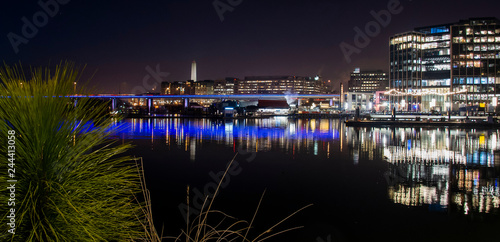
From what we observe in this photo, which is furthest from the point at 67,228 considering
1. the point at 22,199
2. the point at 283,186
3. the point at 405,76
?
the point at 405,76

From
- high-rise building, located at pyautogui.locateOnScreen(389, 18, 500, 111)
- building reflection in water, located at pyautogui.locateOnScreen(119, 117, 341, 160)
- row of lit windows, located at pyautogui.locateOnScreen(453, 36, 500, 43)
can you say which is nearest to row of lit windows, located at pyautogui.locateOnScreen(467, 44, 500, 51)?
high-rise building, located at pyautogui.locateOnScreen(389, 18, 500, 111)

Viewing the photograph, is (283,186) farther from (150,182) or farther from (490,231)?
(490,231)

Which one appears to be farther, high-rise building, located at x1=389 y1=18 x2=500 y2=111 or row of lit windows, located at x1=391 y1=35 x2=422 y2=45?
row of lit windows, located at x1=391 y1=35 x2=422 y2=45

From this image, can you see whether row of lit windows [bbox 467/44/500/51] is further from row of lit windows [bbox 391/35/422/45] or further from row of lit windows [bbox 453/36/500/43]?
row of lit windows [bbox 391/35/422/45]

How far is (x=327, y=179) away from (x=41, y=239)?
35.5 ft

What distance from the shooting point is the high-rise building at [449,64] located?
9575 centimetres

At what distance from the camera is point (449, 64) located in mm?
103812

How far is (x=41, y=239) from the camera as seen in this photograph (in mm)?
2090

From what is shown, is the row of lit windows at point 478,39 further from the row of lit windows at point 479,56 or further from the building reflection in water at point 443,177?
the building reflection in water at point 443,177

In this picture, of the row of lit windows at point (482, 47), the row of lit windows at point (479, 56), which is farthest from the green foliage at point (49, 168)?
the row of lit windows at point (482, 47)

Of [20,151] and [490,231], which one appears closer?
[20,151]

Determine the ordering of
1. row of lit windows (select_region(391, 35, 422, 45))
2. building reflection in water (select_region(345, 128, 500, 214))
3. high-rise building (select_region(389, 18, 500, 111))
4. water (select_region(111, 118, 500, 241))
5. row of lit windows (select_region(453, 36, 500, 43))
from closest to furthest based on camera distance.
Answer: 1. water (select_region(111, 118, 500, 241))
2. building reflection in water (select_region(345, 128, 500, 214))
3. high-rise building (select_region(389, 18, 500, 111))
4. row of lit windows (select_region(453, 36, 500, 43))
5. row of lit windows (select_region(391, 35, 422, 45))

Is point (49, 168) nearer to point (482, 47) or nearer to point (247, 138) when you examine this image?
point (247, 138)

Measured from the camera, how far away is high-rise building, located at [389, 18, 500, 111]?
3770 inches
